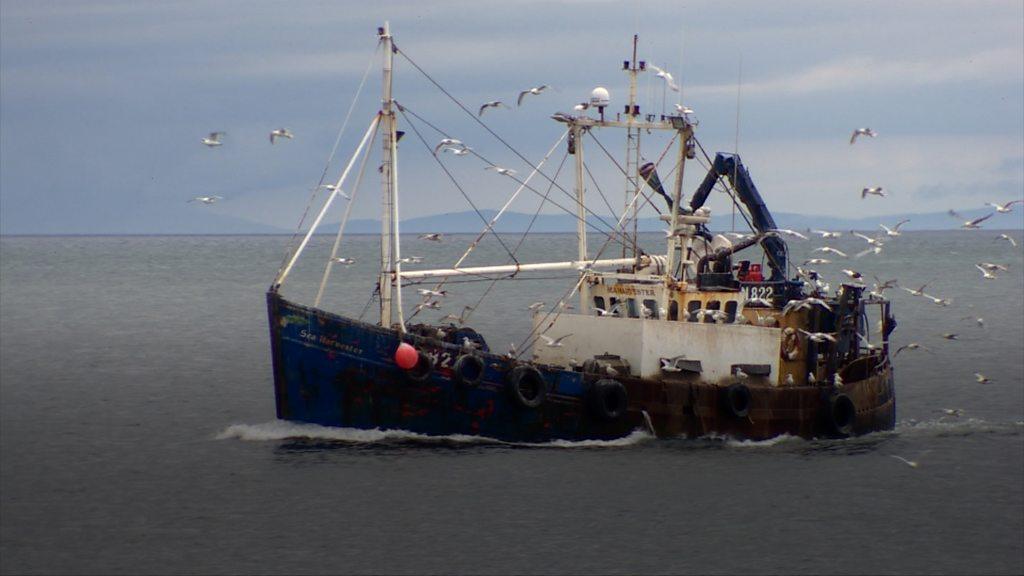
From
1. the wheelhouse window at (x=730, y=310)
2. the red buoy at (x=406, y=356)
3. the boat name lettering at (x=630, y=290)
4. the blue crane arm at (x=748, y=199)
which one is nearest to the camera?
the red buoy at (x=406, y=356)

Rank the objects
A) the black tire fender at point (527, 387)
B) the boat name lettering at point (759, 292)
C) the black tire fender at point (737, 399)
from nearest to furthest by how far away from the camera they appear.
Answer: the black tire fender at point (527, 387), the black tire fender at point (737, 399), the boat name lettering at point (759, 292)

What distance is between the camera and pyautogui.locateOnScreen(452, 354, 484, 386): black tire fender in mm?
30828

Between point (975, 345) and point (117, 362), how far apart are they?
40.0 metres

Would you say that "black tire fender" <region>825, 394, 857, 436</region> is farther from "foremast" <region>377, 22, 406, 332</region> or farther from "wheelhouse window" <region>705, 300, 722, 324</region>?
"foremast" <region>377, 22, 406, 332</region>

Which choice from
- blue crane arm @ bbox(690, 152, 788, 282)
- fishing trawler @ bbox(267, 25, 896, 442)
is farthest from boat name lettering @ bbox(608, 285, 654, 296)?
blue crane arm @ bbox(690, 152, 788, 282)

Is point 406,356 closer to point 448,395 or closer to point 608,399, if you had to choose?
point 448,395

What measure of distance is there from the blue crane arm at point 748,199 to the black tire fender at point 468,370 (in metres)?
10.2

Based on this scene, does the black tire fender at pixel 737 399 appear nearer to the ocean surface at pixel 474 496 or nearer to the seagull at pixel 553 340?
the ocean surface at pixel 474 496

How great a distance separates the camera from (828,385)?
34.6 metres

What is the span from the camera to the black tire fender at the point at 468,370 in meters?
30.8

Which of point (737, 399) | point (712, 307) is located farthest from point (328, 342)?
point (737, 399)

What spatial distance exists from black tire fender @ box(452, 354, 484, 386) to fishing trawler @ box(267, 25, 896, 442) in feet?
0.15

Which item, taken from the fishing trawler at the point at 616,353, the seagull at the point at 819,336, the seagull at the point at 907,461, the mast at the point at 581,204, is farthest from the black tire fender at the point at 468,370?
the seagull at the point at 907,461

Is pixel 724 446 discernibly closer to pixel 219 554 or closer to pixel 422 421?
pixel 422 421
